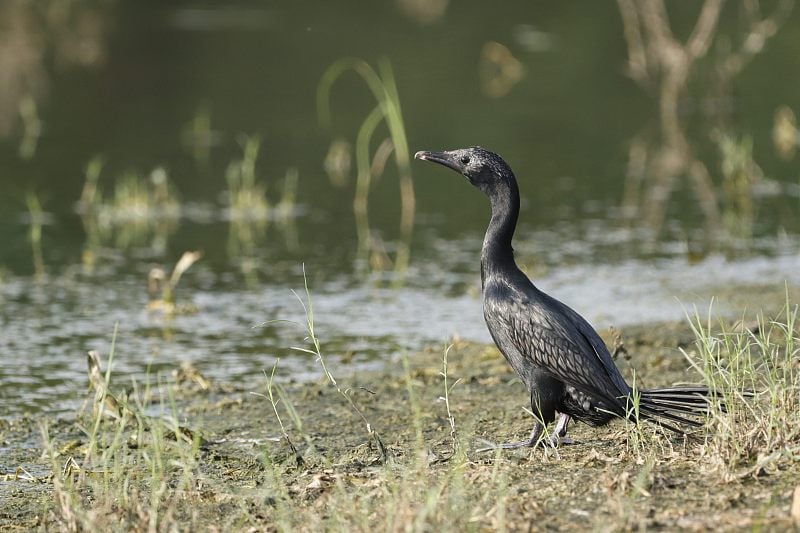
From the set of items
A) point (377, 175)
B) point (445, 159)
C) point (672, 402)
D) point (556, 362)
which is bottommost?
point (672, 402)

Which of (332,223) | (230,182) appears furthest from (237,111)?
(332,223)

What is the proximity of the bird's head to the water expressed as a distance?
1.18 m

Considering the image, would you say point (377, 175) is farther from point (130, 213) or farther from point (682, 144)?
point (682, 144)

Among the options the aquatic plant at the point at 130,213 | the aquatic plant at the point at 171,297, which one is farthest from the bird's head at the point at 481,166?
the aquatic plant at the point at 130,213

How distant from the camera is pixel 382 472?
16.7ft

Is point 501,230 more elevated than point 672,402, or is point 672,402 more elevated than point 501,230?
point 501,230

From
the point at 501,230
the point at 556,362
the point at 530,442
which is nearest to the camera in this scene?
the point at 556,362

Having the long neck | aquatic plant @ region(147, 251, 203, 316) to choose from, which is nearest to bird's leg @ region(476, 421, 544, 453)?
the long neck

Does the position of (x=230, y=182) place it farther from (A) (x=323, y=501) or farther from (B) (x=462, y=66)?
(B) (x=462, y=66)

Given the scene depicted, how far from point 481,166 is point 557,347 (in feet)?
3.24

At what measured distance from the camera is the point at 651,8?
55.4ft

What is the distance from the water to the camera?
9.00m

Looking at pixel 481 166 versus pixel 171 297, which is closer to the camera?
pixel 481 166

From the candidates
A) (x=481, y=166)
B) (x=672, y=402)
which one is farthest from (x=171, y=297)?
(x=672, y=402)
